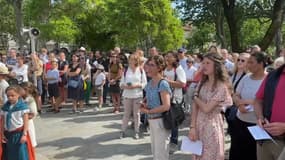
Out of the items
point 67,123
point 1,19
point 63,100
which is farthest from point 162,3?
point 1,19

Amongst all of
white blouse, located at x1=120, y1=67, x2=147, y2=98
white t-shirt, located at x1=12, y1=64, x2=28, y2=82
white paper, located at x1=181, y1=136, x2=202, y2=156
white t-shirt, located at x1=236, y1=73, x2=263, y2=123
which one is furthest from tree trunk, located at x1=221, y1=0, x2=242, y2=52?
white paper, located at x1=181, y1=136, x2=202, y2=156

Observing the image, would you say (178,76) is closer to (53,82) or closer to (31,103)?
(31,103)

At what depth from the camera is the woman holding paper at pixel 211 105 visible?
4699 millimetres

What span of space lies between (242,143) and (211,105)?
1.03 m

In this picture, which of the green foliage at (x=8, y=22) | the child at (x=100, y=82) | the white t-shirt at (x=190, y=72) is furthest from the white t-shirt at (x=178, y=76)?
the green foliage at (x=8, y=22)

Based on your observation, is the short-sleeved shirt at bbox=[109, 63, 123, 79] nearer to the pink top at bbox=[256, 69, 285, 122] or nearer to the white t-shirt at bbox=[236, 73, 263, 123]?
the white t-shirt at bbox=[236, 73, 263, 123]

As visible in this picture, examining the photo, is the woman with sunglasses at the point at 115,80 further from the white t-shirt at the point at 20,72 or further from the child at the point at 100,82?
the white t-shirt at the point at 20,72

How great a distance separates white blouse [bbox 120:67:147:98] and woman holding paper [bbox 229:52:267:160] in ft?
12.1

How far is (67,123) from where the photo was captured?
1077 cm

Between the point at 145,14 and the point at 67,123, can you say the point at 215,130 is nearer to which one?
the point at 67,123

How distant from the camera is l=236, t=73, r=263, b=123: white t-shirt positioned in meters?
5.22

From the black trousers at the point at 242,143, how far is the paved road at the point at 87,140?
198cm

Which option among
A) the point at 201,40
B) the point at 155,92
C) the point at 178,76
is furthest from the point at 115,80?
the point at 201,40

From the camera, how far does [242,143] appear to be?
17.8 ft
